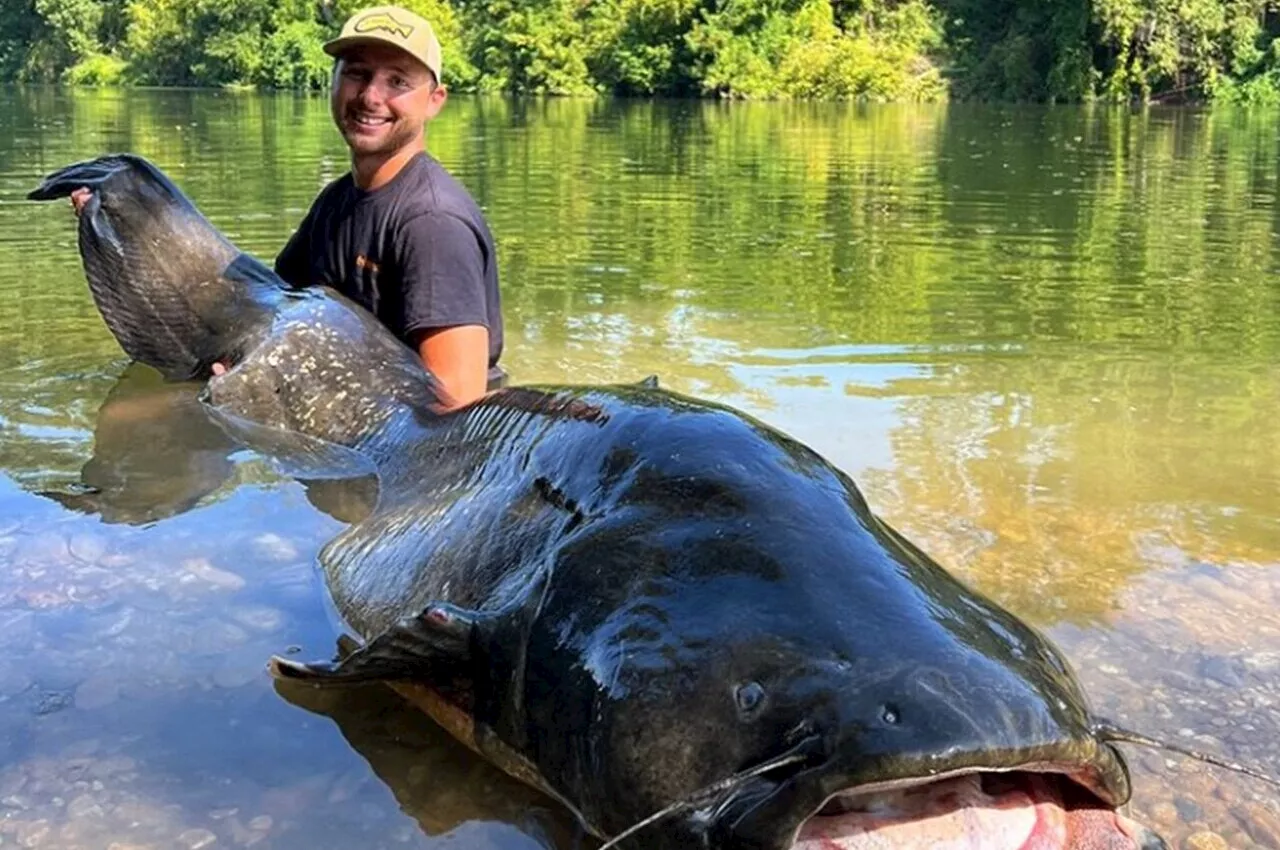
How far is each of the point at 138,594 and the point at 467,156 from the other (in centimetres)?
1610

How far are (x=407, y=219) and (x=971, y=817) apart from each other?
11.4 feet

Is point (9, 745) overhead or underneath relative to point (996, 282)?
underneath

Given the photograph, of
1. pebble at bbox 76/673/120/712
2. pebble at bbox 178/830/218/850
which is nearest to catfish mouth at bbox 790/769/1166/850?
pebble at bbox 178/830/218/850

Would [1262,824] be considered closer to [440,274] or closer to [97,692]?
[97,692]

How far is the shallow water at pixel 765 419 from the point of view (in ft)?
8.63

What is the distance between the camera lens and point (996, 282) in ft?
28.5

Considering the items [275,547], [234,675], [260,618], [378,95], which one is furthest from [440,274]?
[234,675]

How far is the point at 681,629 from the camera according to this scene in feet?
6.77

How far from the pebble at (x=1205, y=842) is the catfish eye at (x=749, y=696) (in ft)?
3.51

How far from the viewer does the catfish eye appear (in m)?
1.91

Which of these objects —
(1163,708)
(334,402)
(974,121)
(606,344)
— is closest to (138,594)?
(334,402)

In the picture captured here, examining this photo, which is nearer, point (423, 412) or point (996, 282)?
point (423, 412)

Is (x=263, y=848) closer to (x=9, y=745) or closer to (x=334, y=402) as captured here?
(x=9, y=745)

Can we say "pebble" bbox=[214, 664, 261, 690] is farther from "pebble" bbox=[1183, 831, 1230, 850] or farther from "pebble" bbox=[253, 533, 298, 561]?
"pebble" bbox=[1183, 831, 1230, 850]
